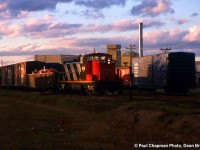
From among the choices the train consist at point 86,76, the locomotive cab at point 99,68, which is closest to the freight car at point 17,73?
the train consist at point 86,76

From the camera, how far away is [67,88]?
40062mm

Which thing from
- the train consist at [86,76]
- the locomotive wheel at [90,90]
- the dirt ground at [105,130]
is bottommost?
the dirt ground at [105,130]

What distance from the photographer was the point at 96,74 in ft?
117

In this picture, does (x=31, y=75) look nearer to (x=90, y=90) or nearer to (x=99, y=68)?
(x=90, y=90)

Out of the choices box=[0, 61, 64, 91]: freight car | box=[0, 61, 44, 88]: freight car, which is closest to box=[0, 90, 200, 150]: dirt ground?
box=[0, 61, 64, 91]: freight car

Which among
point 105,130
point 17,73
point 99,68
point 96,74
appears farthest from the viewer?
point 17,73

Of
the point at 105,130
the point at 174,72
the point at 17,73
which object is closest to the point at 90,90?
the point at 174,72

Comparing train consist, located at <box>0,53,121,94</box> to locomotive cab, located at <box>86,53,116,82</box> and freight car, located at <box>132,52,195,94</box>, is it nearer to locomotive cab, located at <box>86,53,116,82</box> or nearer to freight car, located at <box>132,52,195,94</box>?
locomotive cab, located at <box>86,53,116,82</box>

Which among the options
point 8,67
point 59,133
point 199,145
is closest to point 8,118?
point 59,133

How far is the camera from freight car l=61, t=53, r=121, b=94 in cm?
3559

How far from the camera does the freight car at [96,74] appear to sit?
35.6 metres

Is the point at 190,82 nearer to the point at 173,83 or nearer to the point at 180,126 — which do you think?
the point at 173,83

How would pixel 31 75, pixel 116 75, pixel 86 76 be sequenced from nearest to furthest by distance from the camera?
pixel 86 76 < pixel 116 75 < pixel 31 75

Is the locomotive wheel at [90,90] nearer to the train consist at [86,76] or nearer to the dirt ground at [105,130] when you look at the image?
the train consist at [86,76]
